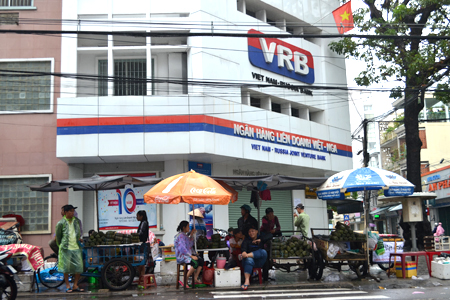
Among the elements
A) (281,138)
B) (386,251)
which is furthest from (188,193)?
(281,138)

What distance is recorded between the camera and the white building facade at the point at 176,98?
16484 mm

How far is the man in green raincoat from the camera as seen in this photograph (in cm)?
1055

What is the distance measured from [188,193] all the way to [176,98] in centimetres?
733

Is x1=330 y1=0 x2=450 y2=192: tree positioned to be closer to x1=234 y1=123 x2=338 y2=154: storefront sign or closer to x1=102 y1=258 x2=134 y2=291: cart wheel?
x1=234 y1=123 x2=338 y2=154: storefront sign

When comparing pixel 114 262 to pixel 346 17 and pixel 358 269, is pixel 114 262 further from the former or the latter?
pixel 346 17

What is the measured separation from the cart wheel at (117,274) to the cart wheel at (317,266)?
452cm

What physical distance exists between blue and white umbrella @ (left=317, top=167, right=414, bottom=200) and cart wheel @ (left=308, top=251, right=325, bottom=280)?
1526 millimetres

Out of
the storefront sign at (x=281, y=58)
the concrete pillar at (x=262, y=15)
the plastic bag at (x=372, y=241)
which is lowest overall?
the plastic bag at (x=372, y=241)

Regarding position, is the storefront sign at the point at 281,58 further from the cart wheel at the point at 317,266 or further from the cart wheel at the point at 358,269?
the cart wheel at the point at 358,269

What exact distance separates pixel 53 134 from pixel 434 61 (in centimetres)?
1550

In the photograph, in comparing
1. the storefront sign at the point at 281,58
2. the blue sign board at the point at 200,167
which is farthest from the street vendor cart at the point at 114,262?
the storefront sign at the point at 281,58

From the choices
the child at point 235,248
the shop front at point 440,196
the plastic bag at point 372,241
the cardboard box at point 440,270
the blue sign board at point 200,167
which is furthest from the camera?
the shop front at point 440,196

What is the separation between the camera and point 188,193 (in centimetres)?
1013

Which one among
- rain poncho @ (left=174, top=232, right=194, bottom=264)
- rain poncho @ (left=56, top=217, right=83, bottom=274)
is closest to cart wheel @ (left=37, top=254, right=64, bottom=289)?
rain poncho @ (left=56, top=217, right=83, bottom=274)
